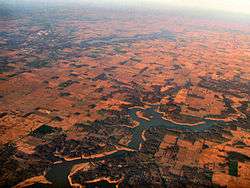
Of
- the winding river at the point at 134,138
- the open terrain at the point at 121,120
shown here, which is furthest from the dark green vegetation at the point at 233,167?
the winding river at the point at 134,138

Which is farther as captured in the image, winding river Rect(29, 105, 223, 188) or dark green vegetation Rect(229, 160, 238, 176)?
dark green vegetation Rect(229, 160, 238, 176)

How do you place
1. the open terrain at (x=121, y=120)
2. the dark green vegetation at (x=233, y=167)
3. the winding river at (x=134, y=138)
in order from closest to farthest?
1. the winding river at (x=134, y=138)
2. the open terrain at (x=121, y=120)
3. the dark green vegetation at (x=233, y=167)

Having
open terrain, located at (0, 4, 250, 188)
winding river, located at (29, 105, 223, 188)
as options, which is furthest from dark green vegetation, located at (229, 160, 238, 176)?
winding river, located at (29, 105, 223, 188)

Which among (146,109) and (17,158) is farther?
(146,109)

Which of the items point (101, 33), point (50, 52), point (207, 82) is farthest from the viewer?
point (101, 33)

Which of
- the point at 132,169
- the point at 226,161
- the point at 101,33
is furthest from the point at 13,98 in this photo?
the point at 101,33

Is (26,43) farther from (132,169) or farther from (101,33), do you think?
(132,169)

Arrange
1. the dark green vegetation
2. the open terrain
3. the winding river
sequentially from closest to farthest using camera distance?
the winding river < the open terrain < the dark green vegetation

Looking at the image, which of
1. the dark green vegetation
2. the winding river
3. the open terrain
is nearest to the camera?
the winding river

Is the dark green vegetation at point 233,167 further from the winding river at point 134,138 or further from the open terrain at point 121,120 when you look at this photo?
the winding river at point 134,138

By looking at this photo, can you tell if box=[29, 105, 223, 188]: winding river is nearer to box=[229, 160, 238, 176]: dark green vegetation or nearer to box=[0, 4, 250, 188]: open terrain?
box=[0, 4, 250, 188]: open terrain

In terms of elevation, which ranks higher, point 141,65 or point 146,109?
point 146,109
